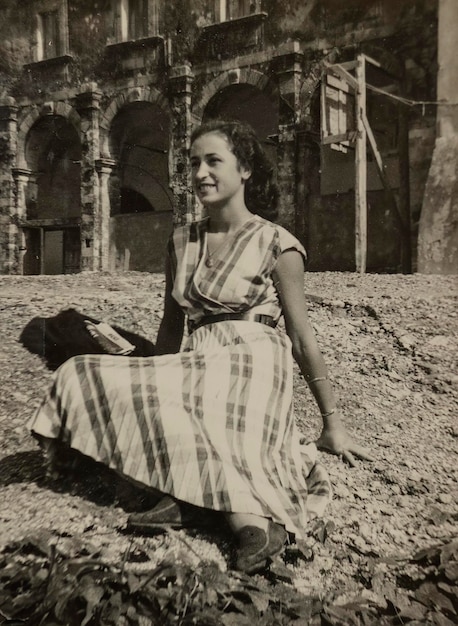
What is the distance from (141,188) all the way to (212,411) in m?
6.20

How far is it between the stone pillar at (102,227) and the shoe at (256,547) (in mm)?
4168

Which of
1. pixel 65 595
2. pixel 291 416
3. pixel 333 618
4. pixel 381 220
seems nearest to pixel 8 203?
pixel 291 416

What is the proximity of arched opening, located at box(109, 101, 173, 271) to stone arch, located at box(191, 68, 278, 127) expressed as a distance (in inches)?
21.9

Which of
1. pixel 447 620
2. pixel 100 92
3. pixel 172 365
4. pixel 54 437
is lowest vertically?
pixel 447 620

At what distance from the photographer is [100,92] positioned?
444cm

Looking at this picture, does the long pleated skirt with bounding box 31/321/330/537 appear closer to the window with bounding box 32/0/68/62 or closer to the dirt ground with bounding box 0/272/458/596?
the dirt ground with bounding box 0/272/458/596

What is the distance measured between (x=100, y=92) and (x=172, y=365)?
134 inches

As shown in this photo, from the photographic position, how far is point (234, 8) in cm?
271

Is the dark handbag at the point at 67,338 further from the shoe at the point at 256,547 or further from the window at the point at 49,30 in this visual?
the window at the point at 49,30

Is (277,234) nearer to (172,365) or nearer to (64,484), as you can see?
(172,365)

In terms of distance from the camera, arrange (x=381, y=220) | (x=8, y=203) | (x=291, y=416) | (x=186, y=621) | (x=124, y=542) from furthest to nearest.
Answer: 1. (x=381, y=220)
2. (x=8, y=203)
3. (x=291, y=416)
4. (x=124, y=542)
5. (x=186, y=621)

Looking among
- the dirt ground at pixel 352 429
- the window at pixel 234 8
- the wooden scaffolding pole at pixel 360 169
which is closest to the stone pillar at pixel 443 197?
the wooden scaffolding pole at pixel 360 169

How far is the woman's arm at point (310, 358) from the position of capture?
195cm

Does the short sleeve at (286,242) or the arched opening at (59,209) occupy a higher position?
the arched opening at (59,209)
